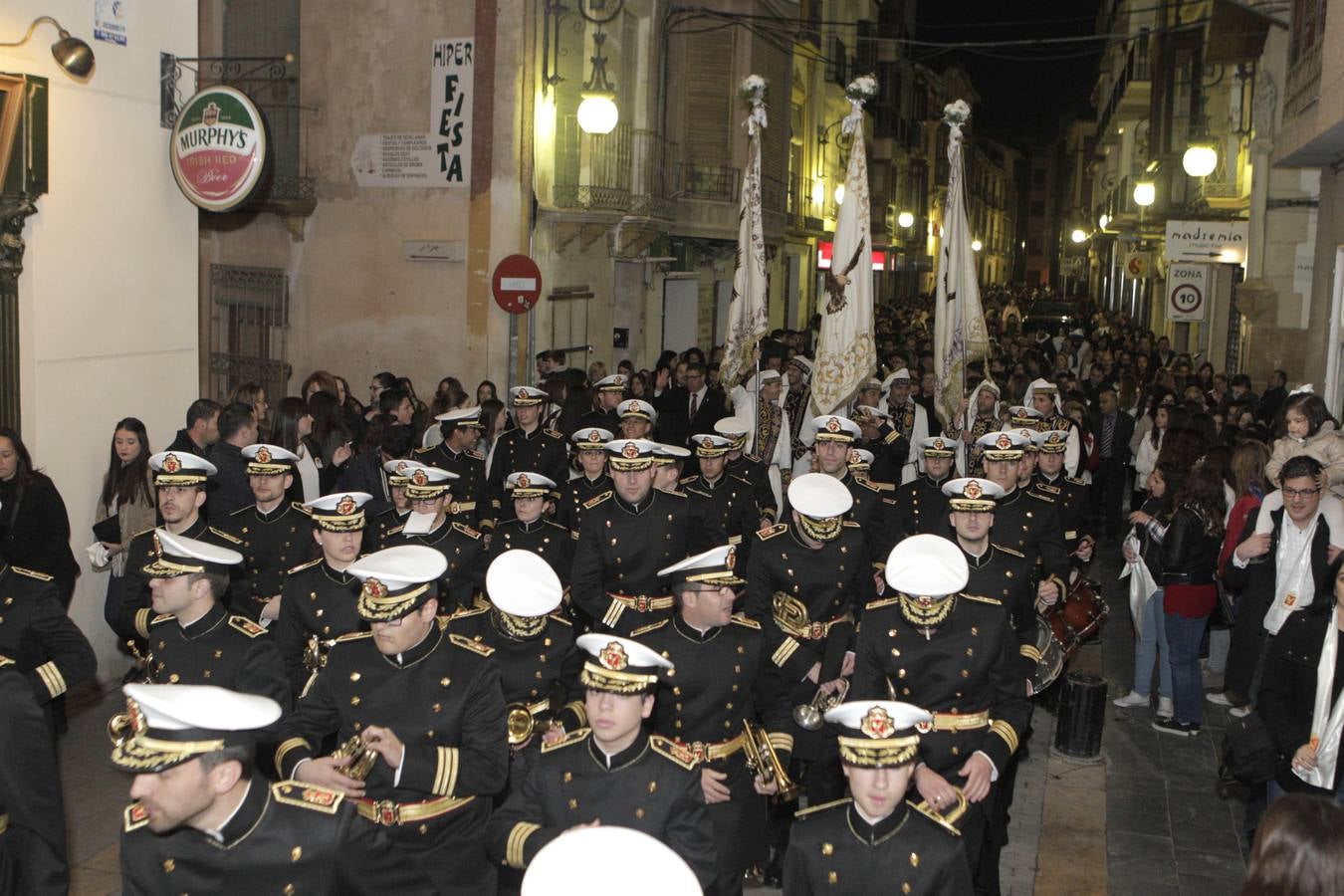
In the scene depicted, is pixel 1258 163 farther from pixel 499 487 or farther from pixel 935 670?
pixel 935 670

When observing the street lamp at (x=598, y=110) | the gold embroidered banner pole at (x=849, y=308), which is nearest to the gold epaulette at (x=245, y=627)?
the gold embroidered banner pole at (x=849, y=308)

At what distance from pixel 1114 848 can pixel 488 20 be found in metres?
14.3

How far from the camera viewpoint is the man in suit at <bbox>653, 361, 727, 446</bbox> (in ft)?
56.2

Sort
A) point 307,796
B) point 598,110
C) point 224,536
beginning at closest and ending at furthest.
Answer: point 307,796, point 224,536, point 598,110

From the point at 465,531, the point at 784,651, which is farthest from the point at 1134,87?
the point at 784,651

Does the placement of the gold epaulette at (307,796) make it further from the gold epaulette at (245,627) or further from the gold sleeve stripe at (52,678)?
the gold sleeve stripe at (52,678)

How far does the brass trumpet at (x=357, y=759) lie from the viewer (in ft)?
16.4

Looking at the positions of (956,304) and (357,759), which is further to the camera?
(956,304)

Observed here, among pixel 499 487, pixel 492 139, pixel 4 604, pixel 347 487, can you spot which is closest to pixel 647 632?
pixel 4 604

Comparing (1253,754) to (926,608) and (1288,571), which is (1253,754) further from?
(1288,571)

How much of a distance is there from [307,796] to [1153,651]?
774cm

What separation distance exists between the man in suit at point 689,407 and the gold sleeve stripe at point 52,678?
10.9 metres

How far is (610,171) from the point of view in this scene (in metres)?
21.7

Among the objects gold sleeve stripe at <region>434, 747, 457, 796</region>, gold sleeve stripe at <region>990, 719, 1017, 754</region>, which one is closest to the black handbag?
gold sleeve stripe at <region>990, 719, 1017, 754</region>
